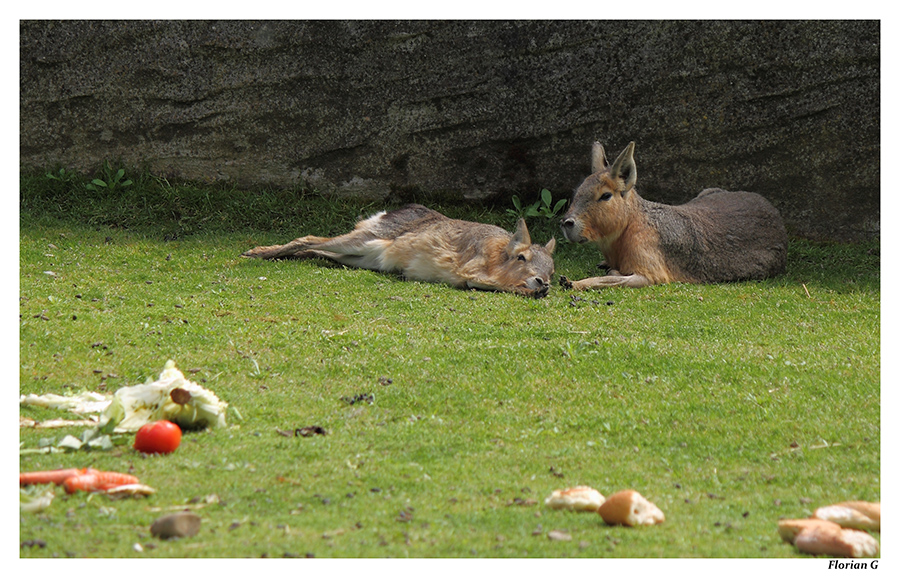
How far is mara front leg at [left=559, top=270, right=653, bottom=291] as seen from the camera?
30.3ft

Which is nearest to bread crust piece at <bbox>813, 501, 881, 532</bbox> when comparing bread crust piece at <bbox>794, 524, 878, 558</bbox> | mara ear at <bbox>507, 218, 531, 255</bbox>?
bread crust piece at <bbox>794, 524, 878, 558</bbox>

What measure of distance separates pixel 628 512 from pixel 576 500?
30 cm

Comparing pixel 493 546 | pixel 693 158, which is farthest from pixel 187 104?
pixel 493 546

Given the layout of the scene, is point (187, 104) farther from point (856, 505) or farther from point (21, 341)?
point (856, 505)

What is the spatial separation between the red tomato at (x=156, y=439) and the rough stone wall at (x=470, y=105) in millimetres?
7799

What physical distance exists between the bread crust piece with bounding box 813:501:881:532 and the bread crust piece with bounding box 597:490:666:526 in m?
0.70

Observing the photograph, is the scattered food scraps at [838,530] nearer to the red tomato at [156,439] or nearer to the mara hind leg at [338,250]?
the red tomato at [156,439]

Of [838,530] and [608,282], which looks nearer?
[838,530]

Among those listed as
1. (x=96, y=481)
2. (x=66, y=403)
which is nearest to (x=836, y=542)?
(x=96, y=481)

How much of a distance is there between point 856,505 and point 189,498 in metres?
2.98

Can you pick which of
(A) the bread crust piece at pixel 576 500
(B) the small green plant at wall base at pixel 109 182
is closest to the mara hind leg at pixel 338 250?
(B) the small green plant at wall base at pixel 109 182

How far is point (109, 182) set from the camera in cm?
1173

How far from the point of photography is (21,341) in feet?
20.6

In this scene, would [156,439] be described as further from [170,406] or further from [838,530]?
[838,530]
